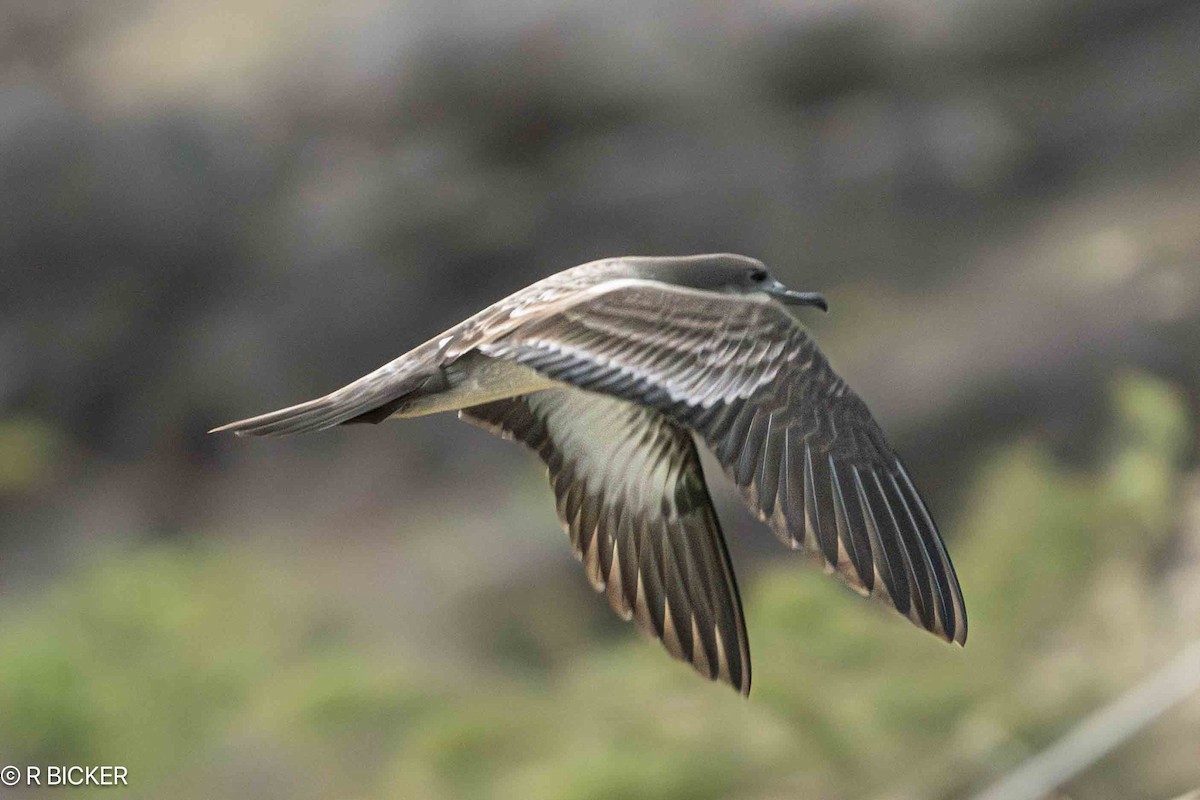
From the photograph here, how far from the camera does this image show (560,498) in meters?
1.94

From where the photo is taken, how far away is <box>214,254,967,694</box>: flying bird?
1494 millimetres

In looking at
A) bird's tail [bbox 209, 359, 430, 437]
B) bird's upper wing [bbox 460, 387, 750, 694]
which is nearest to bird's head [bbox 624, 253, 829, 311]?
bird's upper wing [bbox 460, 387, 750, 694]

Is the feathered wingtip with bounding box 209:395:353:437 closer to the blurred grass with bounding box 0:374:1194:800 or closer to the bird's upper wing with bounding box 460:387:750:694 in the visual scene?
the bird's upper wing with bounding box 460:387:750:694

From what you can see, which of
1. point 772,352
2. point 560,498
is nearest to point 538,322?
point 772,352

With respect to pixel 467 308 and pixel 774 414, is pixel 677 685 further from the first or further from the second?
pixel 774 414

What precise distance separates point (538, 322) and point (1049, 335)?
2640 millimetres

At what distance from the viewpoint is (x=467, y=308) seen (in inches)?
169

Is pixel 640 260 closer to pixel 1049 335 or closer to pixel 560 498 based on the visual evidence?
pixel 560 498

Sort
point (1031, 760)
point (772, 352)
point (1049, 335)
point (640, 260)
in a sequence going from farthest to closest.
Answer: point (1049, 335)
point (1031, 760)
point (640, 260)
point (772, 352)

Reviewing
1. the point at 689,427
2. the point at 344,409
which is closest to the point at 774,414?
the point at 689,427

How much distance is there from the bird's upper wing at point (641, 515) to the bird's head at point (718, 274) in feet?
0.58

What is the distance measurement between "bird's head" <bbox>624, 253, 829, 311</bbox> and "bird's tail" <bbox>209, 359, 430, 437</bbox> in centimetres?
32

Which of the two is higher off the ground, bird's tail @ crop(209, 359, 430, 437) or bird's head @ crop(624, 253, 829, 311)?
bird's head @ crop(624, 253, 829, 311)

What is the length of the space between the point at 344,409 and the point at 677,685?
7.74 ft
